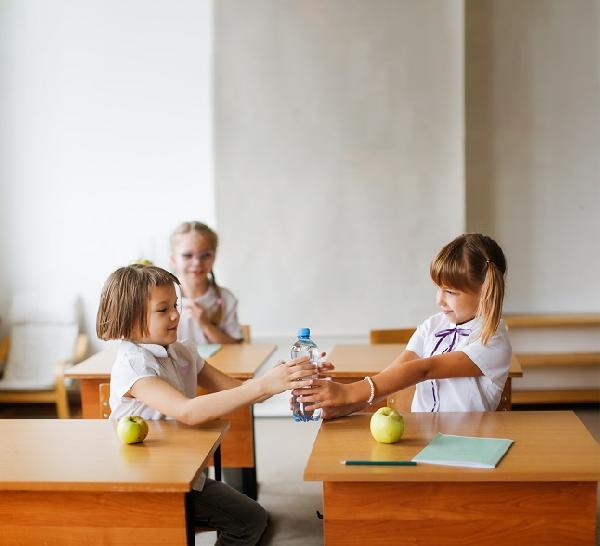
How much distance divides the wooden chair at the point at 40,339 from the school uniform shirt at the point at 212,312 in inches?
57.6

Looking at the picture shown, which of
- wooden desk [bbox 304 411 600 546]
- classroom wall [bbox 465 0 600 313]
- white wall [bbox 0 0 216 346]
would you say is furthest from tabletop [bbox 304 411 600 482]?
white wall [bbox 0 0 216 346]

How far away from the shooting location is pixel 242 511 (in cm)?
225

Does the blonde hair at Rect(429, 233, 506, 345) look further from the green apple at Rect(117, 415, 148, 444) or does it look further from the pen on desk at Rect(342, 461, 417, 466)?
the green apple at Rect(117, 415, 148, 444)

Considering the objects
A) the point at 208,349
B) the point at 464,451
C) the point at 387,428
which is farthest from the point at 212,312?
the point at 464,451

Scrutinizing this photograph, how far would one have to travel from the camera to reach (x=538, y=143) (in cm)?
507

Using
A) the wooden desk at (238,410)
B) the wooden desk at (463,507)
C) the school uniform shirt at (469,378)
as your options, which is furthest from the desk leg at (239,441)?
the wooden desk at (463,507)

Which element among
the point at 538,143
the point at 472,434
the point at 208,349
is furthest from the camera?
the point at 538,143

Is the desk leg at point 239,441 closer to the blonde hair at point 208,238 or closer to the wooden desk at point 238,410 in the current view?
the wooden desk at point 238,410

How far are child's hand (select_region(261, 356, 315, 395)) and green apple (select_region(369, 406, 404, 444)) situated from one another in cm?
24

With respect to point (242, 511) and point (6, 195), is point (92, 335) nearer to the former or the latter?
point (6, 195)

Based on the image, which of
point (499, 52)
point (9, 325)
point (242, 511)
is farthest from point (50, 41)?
point (242, 511)

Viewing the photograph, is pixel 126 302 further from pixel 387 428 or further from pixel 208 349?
pixel 208 349

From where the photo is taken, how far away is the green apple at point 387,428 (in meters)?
2.02

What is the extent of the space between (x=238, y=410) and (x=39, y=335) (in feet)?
7.93
